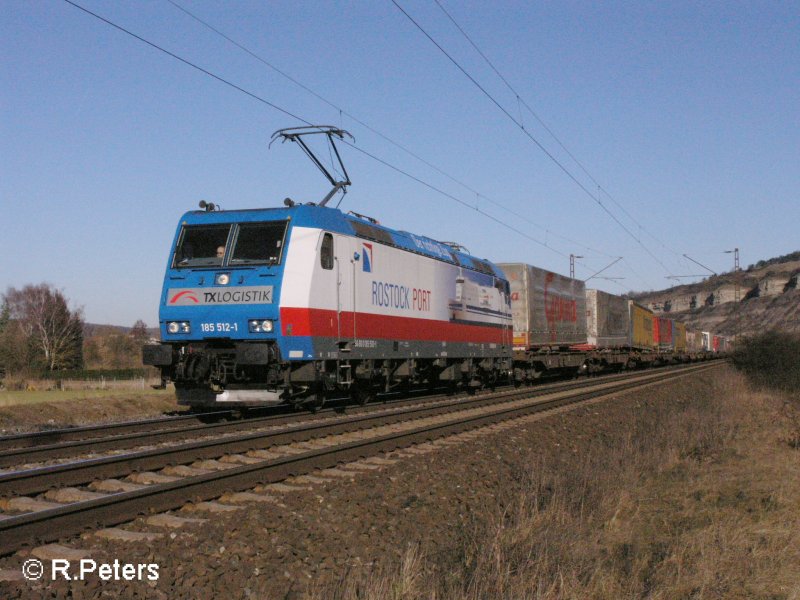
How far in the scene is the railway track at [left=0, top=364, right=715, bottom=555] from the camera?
642cm

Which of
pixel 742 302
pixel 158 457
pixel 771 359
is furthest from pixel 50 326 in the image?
pixel 742 302

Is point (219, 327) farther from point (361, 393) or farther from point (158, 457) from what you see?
point (361, 393)

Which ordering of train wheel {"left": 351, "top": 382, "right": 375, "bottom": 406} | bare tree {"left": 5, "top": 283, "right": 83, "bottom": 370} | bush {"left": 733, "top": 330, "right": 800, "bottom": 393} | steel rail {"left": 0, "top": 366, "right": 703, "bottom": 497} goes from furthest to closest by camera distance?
1. bare tree {"left": 5, "top": 283, "right": 83, "bottom": 370}
2. bush {"left": 733, "top": 330, "right": 800, "bottom": 393}
3. train wheel {"left": 351, "top": 382, "right": 375, "bottom": 406}
4. steel rail {"left": 0, "top": 366, "right": 703, "bottom": 497}

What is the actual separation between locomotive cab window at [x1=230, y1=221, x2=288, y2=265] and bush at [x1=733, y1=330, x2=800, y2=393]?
21.6 m

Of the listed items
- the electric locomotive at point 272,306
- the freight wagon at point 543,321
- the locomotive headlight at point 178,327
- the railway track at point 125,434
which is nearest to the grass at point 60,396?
the railway track at point 125,434

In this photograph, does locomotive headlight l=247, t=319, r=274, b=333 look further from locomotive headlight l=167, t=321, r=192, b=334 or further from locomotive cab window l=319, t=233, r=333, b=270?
locomotive cab window l=319, t=233, r=333, b=270

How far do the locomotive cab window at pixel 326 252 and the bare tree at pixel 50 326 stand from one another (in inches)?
2227

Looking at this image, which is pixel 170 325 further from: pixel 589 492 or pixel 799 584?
pixel 799 584

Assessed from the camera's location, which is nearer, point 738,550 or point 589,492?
point 738,550

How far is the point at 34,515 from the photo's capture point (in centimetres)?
623

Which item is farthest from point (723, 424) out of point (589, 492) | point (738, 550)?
point (738, 550)

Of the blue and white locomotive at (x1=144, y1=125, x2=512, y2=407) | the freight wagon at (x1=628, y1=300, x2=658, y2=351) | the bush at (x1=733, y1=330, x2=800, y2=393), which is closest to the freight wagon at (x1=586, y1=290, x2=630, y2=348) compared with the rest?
the freight wagon at (x1=628, y1=300, x2=658, y2=351)

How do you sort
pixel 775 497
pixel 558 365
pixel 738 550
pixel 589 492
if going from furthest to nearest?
pixel 558 365, pixel 775 497, pixel 589 492, pixel 738 550

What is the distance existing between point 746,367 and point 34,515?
37464 millimetres
